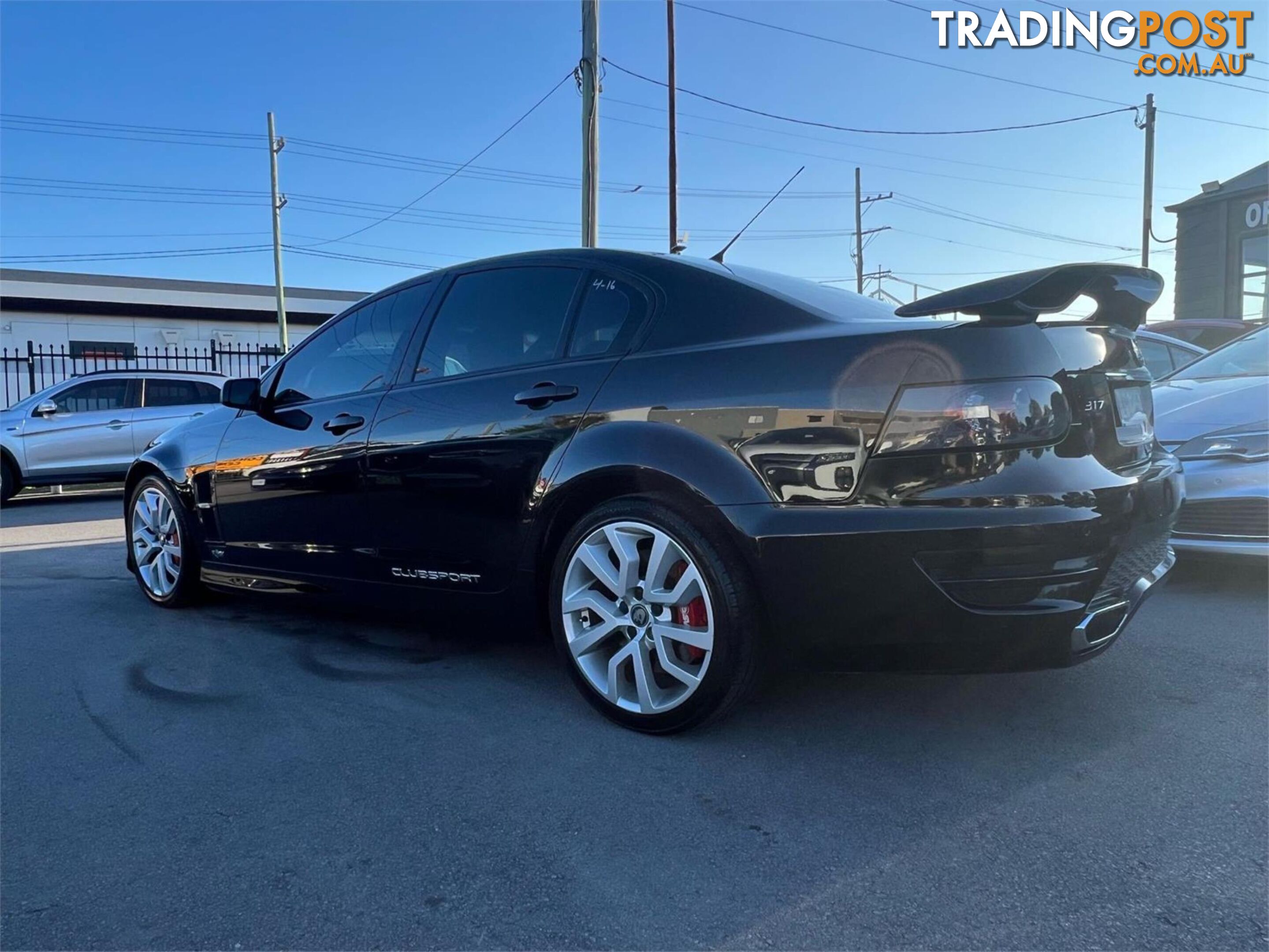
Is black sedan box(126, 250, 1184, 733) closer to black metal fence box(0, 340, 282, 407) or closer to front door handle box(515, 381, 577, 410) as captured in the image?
front door handle box(515, 381, 577, 410)

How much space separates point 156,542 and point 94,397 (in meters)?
7.61

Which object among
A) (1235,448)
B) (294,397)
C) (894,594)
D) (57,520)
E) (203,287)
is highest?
(203,287)

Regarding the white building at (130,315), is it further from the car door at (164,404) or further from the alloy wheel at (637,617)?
the alloy wheel at (637,617)

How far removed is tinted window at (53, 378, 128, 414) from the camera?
35.8 ft

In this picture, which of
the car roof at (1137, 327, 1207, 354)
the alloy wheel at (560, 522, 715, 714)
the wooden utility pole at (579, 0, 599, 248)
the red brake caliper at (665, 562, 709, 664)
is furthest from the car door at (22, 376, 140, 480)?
the car roof at (1137, 327, 1207, 354)

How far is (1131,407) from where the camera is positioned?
272 centimetres

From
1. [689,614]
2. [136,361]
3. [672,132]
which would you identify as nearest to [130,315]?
[136,361]

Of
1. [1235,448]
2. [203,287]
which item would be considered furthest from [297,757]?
[203,287]

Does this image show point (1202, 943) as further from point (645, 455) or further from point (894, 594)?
point (645, 455)

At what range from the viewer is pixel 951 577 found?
2.30 meters

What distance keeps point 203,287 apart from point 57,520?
2597 cm

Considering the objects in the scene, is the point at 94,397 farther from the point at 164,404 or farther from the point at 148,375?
the point at 164,404

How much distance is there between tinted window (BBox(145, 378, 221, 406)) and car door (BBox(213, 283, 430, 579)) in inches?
315

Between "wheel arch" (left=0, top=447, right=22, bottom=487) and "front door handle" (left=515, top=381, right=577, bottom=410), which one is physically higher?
"front door handle" (left=515, top=381, right=577, bottom=410)
